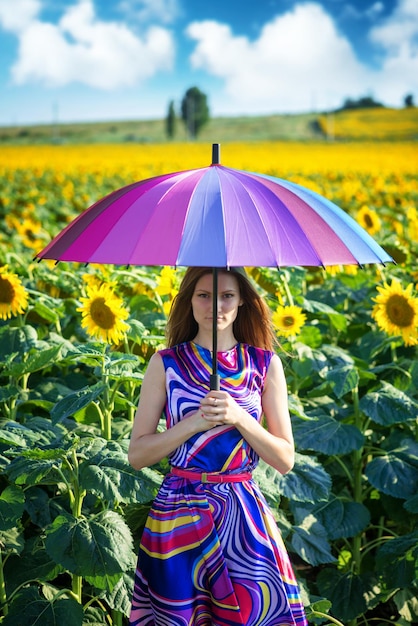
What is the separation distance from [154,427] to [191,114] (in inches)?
2755

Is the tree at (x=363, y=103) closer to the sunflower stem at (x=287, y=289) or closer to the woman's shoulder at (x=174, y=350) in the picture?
the sunflower stem at (x=287, y=289)

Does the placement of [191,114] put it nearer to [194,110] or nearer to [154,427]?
[194,110]

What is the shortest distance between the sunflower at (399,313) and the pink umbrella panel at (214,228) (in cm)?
131

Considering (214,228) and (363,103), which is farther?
(363,103)

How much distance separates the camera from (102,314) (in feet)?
9.98

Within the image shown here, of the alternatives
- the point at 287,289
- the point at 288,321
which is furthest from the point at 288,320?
the point at 287,289

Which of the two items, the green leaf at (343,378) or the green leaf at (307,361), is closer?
the green leaf at (343,378)

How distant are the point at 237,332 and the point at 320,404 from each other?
4.56 feet

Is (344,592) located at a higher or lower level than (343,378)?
lower

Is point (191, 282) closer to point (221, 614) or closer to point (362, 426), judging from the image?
point (221, 614)

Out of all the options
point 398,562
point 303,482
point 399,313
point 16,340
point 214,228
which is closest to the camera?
point 214,228

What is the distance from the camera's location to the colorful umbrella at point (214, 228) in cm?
184

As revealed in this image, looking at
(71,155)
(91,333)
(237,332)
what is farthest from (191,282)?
(71,155)

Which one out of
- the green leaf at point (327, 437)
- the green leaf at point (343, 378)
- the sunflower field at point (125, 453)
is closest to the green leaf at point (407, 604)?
the sunflower field at point (125, 453)
